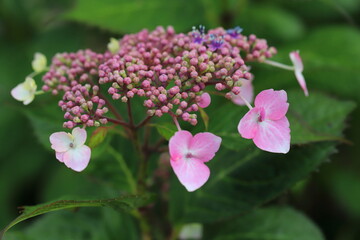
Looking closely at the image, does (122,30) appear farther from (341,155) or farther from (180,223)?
(341,155)

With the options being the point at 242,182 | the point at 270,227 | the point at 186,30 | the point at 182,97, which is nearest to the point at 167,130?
the point at 182,97

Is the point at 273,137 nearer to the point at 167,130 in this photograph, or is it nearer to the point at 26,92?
the point at 167,130

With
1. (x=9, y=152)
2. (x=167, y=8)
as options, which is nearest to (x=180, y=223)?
(x=167, y=8)

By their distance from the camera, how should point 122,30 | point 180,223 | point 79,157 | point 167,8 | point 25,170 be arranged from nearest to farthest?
point 79,157
point 180,223
point 122,30
point 167,8
point 25,170

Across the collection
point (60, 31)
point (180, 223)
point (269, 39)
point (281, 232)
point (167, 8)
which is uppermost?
point (60, 31)

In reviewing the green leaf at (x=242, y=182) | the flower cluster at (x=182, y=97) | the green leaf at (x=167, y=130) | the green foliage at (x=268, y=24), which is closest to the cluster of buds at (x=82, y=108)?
the flower cluster at (x=182, y=97)

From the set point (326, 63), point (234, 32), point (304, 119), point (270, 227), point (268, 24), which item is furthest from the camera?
point (268, 24)

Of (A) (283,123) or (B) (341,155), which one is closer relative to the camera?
(A) (283,123)
